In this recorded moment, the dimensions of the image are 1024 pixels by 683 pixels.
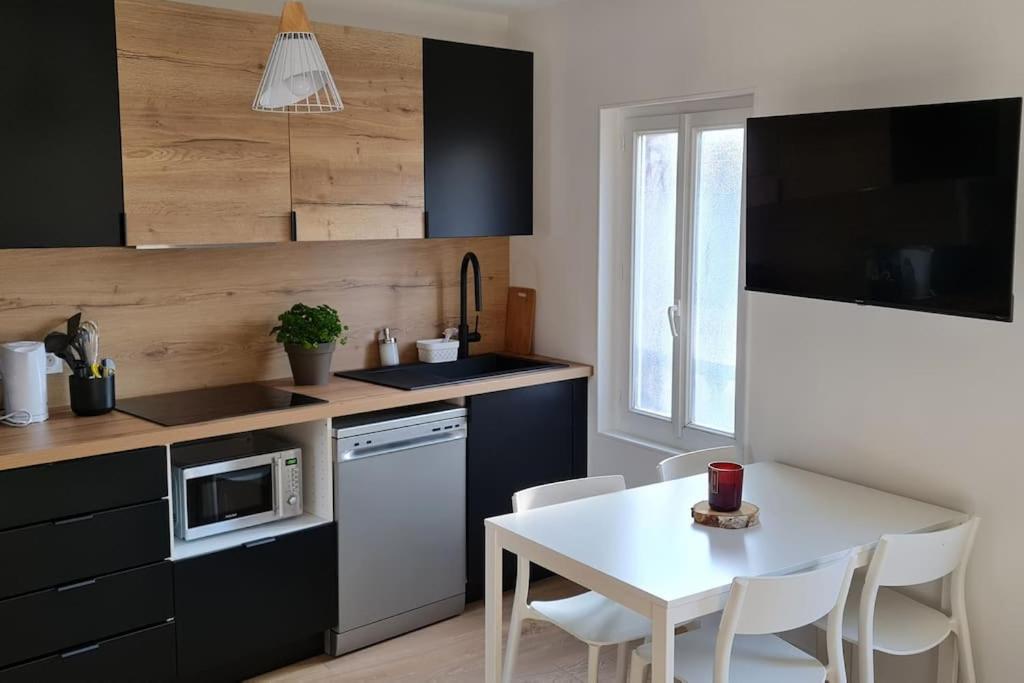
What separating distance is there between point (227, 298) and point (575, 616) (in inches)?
72.2

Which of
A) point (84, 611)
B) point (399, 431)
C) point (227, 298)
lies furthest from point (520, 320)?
point (84, 611)

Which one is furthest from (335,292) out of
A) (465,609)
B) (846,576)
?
(846,576)

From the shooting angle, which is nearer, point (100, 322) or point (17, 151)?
point (17, 151)

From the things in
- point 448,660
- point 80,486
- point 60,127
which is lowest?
point 448,660

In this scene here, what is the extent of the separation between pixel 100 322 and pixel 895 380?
8.66 ft

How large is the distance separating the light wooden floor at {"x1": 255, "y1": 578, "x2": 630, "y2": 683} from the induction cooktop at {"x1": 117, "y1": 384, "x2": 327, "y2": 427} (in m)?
0.95

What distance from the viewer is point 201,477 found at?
3.31 meters

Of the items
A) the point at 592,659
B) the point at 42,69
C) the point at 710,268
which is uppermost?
the point at 42,69

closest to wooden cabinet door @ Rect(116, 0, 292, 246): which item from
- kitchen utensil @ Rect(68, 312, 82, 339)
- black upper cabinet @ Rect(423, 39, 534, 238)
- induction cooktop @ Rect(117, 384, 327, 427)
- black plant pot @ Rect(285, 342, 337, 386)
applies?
kitchen utensil @ Rect(68, 312, 82, 339)

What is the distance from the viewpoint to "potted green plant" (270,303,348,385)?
3.76 meters

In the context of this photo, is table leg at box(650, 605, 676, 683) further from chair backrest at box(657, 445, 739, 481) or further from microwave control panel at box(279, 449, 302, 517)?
microwave control panel at box(279, 449, 302, 517)

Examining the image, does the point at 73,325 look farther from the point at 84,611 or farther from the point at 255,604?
the point at 255,604

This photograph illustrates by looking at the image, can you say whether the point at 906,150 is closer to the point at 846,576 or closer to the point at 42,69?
the point at 846,576

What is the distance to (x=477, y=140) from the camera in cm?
418
